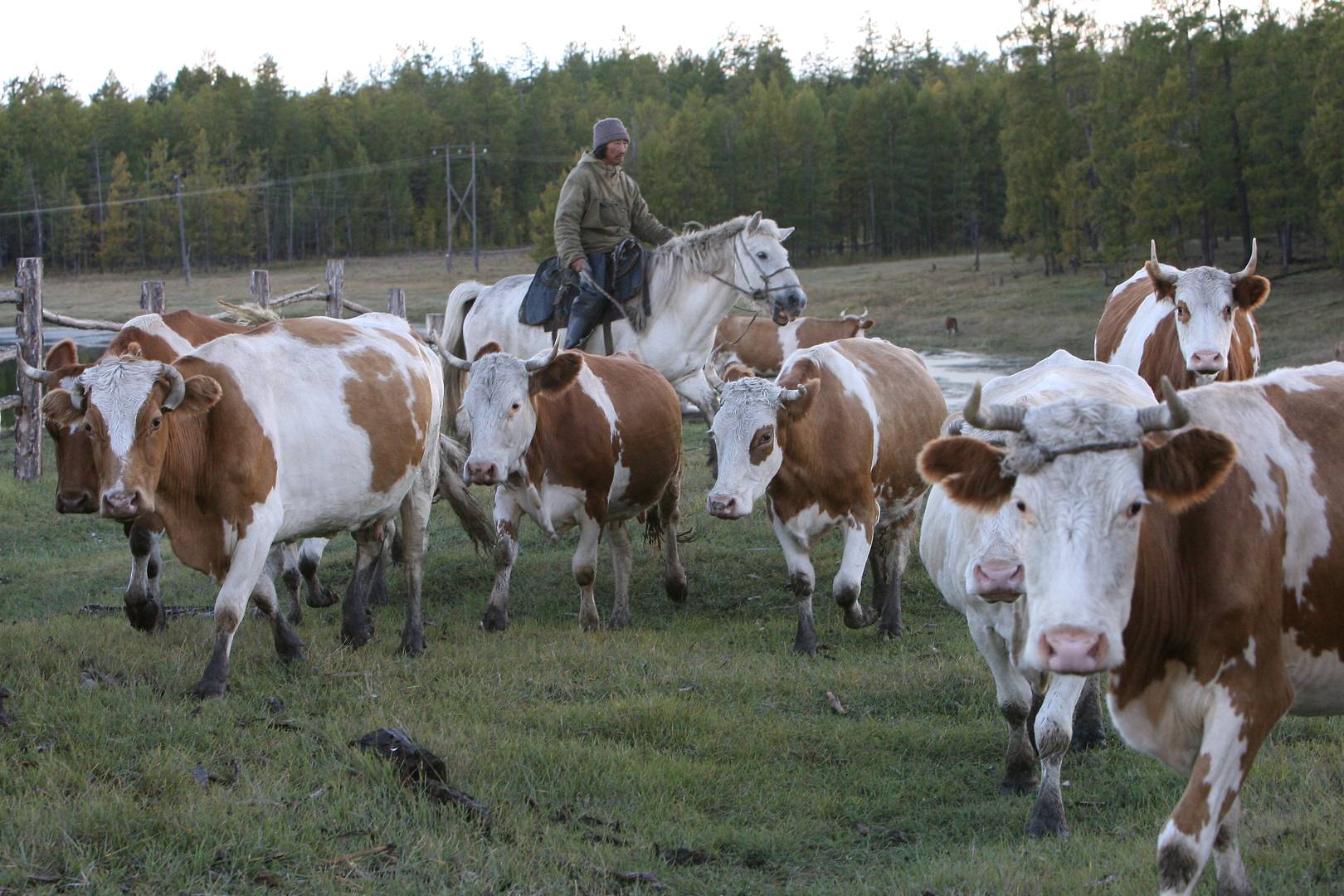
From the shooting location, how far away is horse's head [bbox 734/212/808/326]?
40.6 ft

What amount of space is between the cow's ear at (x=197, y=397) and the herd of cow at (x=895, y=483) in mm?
13

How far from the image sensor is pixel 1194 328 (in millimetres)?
9523

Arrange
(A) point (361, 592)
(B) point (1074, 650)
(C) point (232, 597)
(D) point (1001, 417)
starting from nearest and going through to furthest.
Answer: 1. (B) point (1074, 650)
2. (D) point (1001, 417)
3. (C) point (232, 597)
4. (A) point (361, 592)

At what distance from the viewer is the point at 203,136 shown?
87688 mm

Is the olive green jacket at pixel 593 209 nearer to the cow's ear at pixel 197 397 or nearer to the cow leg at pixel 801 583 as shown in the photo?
the cow leg at pixel 801 583

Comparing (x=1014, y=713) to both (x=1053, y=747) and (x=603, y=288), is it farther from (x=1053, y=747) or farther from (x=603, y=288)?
(x=603, y=288)

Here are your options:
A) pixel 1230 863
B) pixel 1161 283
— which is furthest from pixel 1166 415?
pixel 1161 283

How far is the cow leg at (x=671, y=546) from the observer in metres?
9.63

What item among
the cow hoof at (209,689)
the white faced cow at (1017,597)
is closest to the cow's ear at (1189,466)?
the white faced cow at (1017,597)

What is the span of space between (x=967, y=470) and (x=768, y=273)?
27.5ft

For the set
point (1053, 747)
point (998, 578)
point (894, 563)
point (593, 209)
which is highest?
point (593, 209)

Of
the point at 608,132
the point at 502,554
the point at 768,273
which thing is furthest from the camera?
the point at 768,273

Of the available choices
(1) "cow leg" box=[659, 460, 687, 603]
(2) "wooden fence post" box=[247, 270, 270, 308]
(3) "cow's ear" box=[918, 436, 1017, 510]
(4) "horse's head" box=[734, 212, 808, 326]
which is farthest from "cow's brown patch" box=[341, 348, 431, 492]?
(2) "wooden fence post" box=[247, 270, 270, 308]

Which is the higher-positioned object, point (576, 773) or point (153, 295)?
point (153, 295)
